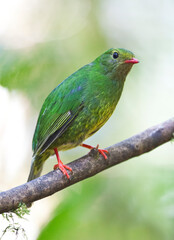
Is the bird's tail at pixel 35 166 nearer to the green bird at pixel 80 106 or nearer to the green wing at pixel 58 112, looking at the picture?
the green bird at pixel 80 106

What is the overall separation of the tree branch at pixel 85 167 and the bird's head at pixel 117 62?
2.32ft

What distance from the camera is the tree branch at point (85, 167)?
2.82m

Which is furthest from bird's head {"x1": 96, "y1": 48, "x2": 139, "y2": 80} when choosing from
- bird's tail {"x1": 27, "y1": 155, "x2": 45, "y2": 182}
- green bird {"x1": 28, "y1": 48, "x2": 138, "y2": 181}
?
bird's tail {"x1": 27, "y1": 155, "x2": 45, "y2": 182}

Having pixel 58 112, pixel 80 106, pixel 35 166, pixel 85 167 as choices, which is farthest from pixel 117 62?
pixel 35 166

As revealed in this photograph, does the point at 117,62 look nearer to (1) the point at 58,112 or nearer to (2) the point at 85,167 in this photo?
(1) the point at 58,112

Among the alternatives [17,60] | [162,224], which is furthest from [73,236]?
[17,60]

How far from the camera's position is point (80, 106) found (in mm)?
3879

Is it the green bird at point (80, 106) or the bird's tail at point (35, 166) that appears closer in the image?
the green bird at point (80, 106)

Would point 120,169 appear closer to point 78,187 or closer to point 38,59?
point 78,187

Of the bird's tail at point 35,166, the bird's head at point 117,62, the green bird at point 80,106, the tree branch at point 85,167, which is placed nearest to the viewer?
the tree branch at point 85,167

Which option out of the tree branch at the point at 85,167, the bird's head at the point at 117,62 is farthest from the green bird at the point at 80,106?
the tree branch at the point at 85,167

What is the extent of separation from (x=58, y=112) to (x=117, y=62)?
82 centimetres

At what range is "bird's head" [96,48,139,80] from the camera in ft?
13.1

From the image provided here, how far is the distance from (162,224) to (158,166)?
0.93m
